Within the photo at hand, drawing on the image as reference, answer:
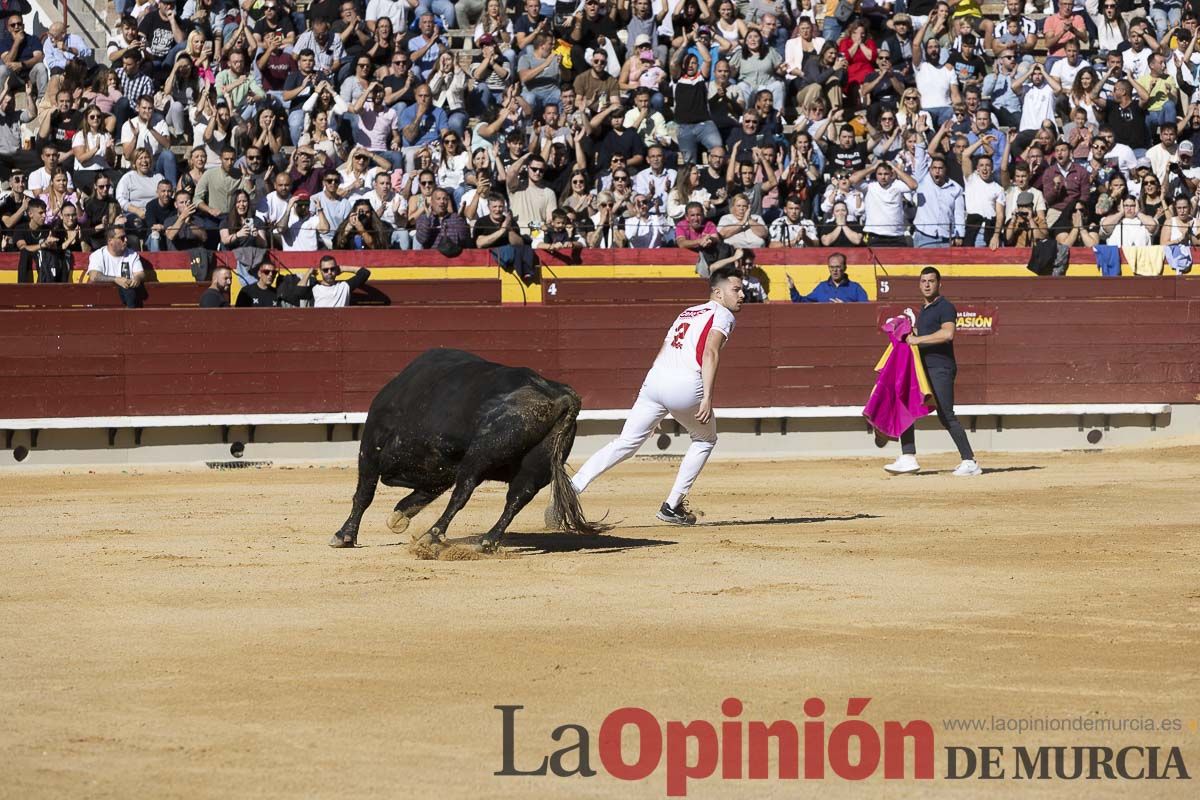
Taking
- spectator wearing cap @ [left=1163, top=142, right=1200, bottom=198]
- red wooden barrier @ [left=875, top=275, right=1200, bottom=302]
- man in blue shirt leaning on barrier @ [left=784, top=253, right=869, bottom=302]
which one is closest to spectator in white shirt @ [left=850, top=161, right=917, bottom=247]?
red wooden barrier @ [left=875, top=275, right=1200, bottom=302]

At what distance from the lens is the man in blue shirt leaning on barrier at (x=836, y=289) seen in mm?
14812

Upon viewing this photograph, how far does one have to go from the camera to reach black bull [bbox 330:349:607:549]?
7.71 metres

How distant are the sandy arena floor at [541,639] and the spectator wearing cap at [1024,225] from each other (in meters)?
5.94

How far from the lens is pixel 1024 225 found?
51.1ft

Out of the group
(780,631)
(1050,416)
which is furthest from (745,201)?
(780,631)

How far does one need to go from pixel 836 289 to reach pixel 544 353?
104 inches

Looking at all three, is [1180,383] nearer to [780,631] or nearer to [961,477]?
[961,477]

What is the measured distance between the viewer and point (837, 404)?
49.0 feet

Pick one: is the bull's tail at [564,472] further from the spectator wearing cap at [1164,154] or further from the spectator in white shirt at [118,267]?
the spectator wearing cap at [1164,154]

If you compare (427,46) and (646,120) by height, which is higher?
(427,46)

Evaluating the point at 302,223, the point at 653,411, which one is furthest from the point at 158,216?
the point at 653,411

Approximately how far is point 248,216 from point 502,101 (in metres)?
3.04

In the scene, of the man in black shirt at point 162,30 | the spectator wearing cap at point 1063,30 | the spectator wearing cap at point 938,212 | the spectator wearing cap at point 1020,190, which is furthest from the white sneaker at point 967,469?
the man in black shirt at point 162,30

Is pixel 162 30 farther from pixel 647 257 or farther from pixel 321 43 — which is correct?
pixel 647 257
